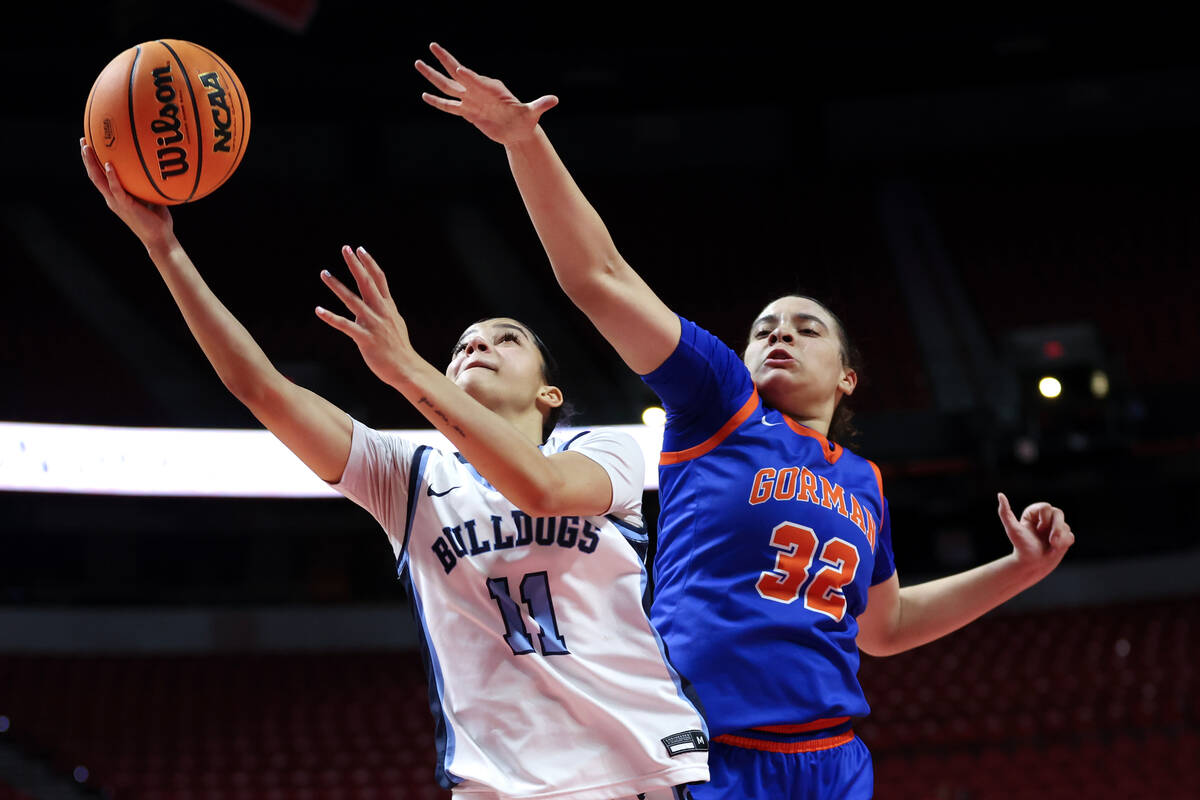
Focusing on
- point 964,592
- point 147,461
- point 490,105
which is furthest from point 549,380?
point 147,461

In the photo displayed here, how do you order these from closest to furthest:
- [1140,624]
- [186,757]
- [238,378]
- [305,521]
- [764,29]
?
[238,378] < [186,757] < [1140,624] < [305,521] < [764,29]

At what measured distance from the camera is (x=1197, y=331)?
1127cm

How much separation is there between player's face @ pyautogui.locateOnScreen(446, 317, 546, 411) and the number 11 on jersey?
1.37 feet

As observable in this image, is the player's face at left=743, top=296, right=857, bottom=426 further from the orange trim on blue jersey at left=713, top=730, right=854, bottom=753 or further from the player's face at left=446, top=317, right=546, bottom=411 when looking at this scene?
the orange trim on blue jersey at left=713, top=730, right=854, bottom=753

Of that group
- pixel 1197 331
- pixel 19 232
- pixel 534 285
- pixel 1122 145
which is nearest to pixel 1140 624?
pixel 1197 331

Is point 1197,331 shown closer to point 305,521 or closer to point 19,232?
point 305,521

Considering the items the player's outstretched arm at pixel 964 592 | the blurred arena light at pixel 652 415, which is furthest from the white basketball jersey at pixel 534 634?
the blurred arena light at pixel 652 415

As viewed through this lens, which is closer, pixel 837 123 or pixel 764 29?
pixel 764 29

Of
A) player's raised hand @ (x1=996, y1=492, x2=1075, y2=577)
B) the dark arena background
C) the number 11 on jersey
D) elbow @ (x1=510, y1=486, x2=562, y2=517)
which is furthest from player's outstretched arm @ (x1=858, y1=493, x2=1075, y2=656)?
the dark arena background

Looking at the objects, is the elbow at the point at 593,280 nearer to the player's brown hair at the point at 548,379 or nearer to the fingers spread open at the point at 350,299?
the fingers spread open at the point at 350,299

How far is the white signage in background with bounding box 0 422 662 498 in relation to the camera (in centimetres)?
800

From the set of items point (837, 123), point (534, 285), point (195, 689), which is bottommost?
point (195, 689)

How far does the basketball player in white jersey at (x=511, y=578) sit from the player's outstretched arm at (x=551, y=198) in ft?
0.90

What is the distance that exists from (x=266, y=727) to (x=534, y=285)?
593cm
